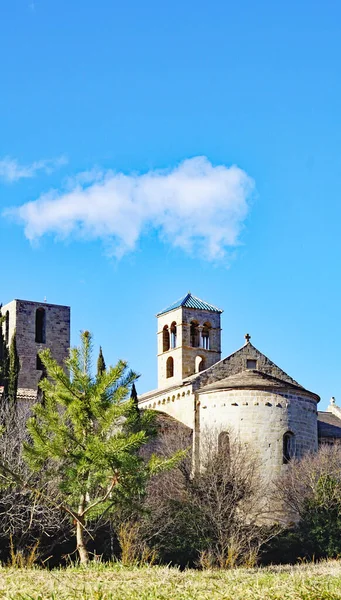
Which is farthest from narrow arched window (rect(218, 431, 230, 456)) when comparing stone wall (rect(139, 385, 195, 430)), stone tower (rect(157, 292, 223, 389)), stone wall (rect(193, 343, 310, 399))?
stone tower (rect(157, 292, 223, 389))

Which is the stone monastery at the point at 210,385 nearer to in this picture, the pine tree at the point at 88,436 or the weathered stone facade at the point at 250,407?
the weathered stone facade at the point at 250,407

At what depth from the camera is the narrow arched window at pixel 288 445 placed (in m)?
39.0

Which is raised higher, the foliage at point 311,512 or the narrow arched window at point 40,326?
the narrow arched window at point 40,326

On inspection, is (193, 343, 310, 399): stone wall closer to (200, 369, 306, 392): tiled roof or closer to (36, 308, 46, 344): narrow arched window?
(200, 369, 306, 392): tiled roof

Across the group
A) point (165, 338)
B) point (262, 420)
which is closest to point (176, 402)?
point (262, 420)

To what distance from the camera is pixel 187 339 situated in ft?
153

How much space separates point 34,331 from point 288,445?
1972 centimetres

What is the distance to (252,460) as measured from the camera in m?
36.2

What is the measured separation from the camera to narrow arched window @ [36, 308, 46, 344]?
54188mm

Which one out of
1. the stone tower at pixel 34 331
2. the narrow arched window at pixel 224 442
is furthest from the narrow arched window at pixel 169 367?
the narrow arched window at pixel 224 442

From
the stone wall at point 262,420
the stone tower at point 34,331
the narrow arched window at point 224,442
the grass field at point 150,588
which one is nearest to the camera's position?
the grass field at point 150,588

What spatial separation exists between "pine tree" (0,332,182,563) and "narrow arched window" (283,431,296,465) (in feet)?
68.2

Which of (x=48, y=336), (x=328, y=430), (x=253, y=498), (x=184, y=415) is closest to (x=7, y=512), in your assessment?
(x=253, y=498)

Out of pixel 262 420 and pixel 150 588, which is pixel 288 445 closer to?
pixel 262 420
